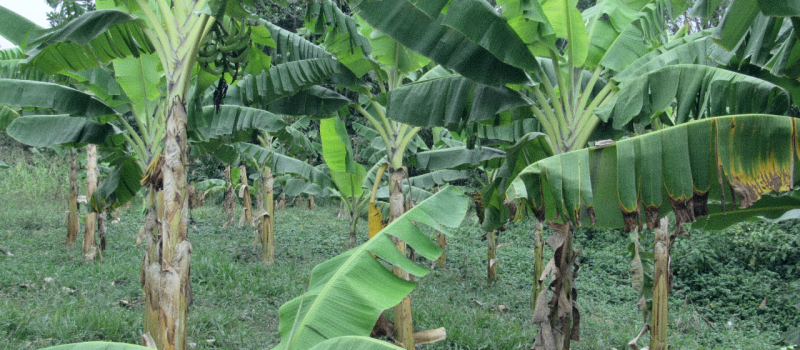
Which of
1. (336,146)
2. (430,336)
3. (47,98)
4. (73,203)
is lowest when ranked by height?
(430,336)

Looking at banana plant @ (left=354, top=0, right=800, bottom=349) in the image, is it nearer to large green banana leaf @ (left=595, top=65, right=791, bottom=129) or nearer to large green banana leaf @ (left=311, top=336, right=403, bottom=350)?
large green banana leaf @ (left=595, top=65, right=791, bottom=129)

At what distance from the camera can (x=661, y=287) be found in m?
5.28

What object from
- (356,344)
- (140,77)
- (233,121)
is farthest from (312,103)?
(356,344)

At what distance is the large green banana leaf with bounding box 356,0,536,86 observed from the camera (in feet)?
11.7

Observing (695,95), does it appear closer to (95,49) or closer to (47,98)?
A: (95,49)

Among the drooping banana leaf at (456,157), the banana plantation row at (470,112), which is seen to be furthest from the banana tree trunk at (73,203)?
the drooping banana leaf at (456,157)

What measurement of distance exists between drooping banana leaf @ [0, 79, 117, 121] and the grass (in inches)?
95.2

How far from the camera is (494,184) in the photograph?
4.23m

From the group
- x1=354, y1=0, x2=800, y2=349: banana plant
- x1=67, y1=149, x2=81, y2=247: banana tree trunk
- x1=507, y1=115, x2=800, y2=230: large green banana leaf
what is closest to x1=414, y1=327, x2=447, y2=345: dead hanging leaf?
x1=354, y1=0, x2=800, y2=349: banana plant

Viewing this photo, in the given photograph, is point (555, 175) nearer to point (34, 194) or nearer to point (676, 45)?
point (676, 45)

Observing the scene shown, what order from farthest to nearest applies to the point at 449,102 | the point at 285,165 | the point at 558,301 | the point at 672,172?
the point at 285,165 → the point at 449,102 → the point at 558,301 → the point at 672,172

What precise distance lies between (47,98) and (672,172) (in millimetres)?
5660

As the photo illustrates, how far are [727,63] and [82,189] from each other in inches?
847

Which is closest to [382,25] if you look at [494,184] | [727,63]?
[494,184]
